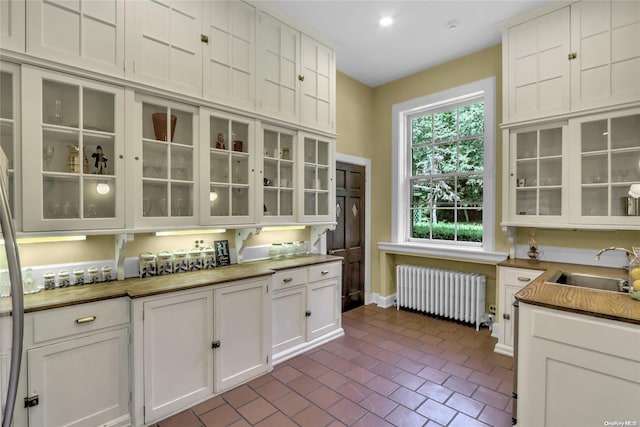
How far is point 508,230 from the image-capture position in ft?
10.8

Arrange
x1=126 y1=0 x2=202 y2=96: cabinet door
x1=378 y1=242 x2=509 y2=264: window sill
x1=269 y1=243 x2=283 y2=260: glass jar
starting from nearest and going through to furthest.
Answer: x1=126 y1=0 x2=202 y2=96: cabinet door < x1=269 y1=243 x2=283 y2=260: glass jar < x1=378 y1=242 x2=509 y2=264: window sill

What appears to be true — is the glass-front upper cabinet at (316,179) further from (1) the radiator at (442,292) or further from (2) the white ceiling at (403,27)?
(1) the radiator at (442,292)

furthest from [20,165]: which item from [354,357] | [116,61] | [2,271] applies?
[354,357]

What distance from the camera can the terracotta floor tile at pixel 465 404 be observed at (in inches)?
84.9

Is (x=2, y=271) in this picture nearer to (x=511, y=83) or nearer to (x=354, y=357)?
(x=354, y=357)

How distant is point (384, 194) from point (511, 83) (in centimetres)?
204

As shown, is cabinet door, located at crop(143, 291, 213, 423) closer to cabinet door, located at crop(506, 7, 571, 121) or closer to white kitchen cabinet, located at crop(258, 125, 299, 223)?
white kitchen cabinet, located at crop(258, 125, 299, 223)

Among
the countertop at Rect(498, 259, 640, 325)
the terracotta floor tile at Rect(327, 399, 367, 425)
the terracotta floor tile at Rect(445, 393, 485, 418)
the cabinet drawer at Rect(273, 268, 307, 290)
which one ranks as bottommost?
the terracotta floor tile at Rect(327, 399, 367, 425)

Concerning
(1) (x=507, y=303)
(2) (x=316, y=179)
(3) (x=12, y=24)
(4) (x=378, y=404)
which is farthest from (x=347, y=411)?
(3) (x=12, y=24)

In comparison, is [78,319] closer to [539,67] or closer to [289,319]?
[289,319]

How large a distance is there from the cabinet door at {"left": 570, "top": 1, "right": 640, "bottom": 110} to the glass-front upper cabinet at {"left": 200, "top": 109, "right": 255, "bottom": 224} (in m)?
3.01

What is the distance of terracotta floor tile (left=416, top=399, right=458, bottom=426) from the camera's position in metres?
2.08

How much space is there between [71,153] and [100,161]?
6.3 inches

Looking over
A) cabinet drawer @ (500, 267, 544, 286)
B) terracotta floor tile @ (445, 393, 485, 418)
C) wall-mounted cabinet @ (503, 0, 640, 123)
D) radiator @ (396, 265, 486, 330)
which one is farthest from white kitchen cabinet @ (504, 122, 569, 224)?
terracotta floor tile @ (445, 393, 485, 418)
